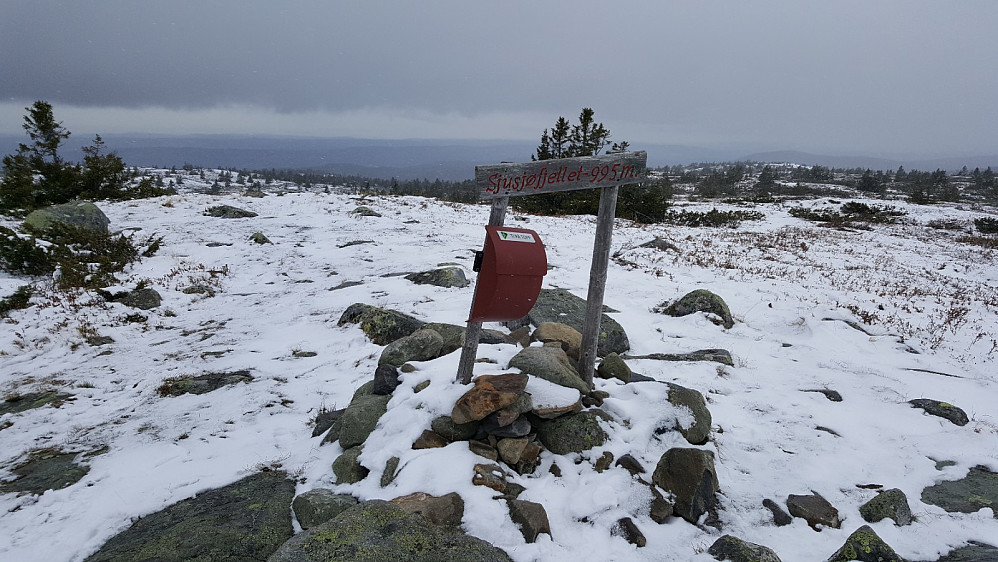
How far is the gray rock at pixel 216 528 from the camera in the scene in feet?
10.6

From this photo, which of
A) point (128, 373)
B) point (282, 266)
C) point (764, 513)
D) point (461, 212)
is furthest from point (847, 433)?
point (461, 212)

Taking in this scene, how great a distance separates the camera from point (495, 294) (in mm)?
3777

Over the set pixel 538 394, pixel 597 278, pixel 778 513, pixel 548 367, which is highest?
pixel 597 278

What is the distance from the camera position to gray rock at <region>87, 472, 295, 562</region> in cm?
324

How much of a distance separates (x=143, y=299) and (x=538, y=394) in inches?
392

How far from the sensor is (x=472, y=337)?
452 cm

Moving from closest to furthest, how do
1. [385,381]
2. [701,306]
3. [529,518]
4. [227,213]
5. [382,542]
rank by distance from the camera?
1. [382,542]
2. [529,518]
3. [385,381]
4. [701,306]
5. [227,213]

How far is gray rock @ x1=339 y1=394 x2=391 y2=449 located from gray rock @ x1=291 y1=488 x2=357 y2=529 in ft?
2.43

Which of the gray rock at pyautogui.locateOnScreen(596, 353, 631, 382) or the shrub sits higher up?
the shrub

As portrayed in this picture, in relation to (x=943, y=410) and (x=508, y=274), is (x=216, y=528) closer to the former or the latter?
(x=508, y=274)

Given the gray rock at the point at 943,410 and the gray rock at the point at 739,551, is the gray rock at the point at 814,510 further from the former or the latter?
the gray rock at the point at 943,410

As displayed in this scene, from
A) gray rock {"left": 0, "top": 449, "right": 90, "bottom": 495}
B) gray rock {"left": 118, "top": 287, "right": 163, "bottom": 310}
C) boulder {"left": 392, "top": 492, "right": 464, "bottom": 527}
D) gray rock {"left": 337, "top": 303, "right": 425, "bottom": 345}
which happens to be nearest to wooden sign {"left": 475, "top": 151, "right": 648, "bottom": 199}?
boulder {"left": 392, "top": 492, "right": 464, "bottom": 527}

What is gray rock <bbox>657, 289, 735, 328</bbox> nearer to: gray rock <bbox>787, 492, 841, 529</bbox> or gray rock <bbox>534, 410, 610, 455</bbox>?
gray rock <bbox>787, 492, 841, 529</bbox>

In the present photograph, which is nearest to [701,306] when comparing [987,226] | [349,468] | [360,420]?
[360,420]
